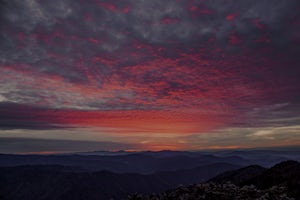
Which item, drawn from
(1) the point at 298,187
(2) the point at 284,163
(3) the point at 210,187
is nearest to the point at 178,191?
(3) the point at 210,187

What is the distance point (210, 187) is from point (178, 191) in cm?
305

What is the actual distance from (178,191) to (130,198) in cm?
487

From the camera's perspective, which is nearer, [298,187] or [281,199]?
[281,199]

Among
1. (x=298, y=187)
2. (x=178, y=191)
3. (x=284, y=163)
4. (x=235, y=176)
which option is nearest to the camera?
(x=178, y=191)

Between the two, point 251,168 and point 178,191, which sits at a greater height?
point 178,191

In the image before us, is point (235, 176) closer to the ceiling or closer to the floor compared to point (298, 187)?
closer to the floor

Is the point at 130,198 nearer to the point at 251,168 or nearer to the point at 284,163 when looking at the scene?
the point at 284,163

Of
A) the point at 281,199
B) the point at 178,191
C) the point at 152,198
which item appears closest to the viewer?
the point at 281,199

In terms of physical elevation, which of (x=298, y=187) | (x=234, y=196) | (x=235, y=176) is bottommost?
(x=235, y=176)

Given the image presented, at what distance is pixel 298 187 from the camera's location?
34500 millimetres

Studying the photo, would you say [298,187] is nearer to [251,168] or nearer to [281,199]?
[281,199]

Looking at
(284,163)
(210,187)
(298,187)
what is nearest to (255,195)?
(210,187)

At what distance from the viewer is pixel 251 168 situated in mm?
123500

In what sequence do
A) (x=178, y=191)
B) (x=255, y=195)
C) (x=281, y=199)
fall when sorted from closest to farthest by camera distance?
(x=281, y=199) < (x=255, y=195) < (x=178, y=191)
